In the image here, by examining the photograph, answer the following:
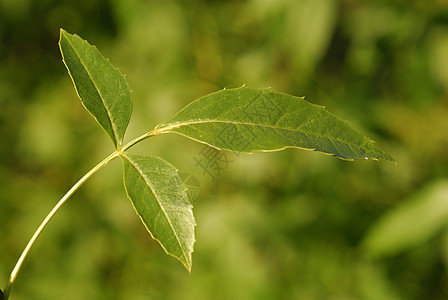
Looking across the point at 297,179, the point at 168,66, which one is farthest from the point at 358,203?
the point at 168,66

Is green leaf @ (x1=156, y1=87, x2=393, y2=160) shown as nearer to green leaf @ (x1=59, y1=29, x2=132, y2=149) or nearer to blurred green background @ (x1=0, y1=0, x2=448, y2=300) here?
green leaf @ (x1=59, y1=29, x2=132, y2=149)

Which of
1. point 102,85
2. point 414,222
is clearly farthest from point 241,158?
point 102,85

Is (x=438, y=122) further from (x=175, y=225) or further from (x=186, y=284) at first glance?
(x=175, y=225)

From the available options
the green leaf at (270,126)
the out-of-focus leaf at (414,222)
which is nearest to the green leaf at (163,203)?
the green leaf at (270,126)

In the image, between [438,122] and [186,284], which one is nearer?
[186,284]

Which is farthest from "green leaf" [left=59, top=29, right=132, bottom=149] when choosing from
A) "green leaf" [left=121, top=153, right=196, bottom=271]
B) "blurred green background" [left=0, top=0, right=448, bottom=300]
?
"blurred green background" [left=0, top=0, right=448, bottom=300]

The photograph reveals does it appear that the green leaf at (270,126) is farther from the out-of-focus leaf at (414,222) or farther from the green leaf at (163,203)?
the out-of-focus leaf at (414,222)
